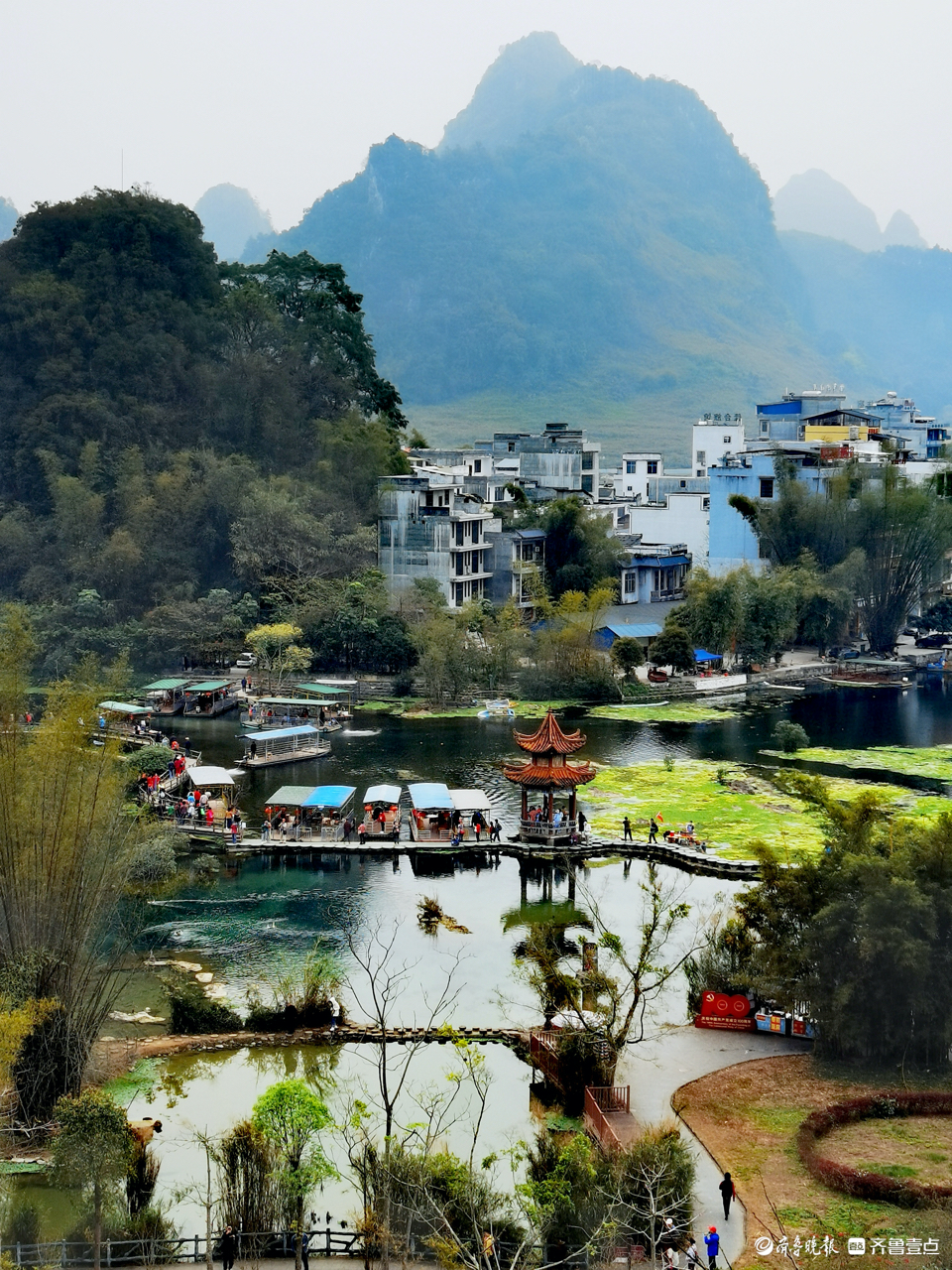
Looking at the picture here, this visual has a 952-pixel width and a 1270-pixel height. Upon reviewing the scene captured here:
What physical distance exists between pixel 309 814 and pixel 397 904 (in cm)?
491

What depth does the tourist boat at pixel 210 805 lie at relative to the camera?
30.6 m

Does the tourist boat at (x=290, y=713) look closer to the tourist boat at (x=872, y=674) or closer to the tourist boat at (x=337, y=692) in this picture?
the tourist boat at (x=337, y=692)

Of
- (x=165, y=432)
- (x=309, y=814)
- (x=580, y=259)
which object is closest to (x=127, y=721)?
(x=309, y=814)

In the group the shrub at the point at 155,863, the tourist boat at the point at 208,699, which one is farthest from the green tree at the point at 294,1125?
the tourist boat at the point at 208,699

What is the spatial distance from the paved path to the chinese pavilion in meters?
9.26

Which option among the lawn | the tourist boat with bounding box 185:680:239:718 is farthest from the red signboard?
the tourist boat with bounding box 185:680:239:718

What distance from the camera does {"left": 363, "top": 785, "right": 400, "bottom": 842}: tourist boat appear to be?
30.4 metres

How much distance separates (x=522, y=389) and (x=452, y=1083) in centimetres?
11613

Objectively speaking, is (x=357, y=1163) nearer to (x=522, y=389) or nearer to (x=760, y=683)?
(x=760, y=683)

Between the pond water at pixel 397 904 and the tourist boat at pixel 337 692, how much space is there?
3.14 ft

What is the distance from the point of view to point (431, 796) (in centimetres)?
3166

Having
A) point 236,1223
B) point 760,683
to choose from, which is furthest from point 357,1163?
point 760,683

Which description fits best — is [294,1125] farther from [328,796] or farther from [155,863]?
[328,796]

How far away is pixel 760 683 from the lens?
49.4 meters
